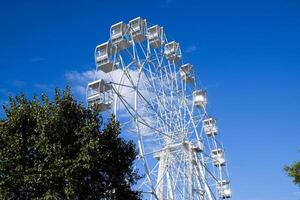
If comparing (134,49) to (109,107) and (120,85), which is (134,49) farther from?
(109,107)

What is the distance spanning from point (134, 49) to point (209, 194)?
14037 mm

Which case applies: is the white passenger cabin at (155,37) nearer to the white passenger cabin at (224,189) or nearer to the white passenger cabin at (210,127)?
the white passenger cabin at (210,127)

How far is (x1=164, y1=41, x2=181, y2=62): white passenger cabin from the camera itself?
142 ft

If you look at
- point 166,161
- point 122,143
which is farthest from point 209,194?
point 122,143

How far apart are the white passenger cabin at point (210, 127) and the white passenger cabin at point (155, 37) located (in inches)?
532

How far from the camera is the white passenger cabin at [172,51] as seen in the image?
1705 inches

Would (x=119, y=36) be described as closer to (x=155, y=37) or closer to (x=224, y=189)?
(x=155, y=37)

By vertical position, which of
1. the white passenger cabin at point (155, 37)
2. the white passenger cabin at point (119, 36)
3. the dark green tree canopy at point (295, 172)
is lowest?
the dark green tree canopy at point (295, 172)

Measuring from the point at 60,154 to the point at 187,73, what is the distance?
26.4 m

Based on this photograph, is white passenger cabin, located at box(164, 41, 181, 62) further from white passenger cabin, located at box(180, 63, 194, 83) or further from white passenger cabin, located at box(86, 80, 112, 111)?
white passenger cabin, located at box(86, 80, 112, 111)

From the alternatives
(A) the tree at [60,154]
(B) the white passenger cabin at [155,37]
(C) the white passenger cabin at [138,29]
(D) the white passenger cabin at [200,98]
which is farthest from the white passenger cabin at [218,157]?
(A) the tree at [60,154]

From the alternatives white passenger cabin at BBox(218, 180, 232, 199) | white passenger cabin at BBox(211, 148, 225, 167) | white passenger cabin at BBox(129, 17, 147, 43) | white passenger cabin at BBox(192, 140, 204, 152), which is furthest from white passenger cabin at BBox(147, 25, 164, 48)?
white passenger cabin at BBox(218, 180, 232, 199)

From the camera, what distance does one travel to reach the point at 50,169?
21.5 meters

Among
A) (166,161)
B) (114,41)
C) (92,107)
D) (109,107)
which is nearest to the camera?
(92,107)
